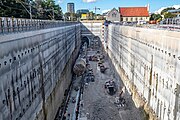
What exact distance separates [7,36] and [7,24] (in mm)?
2144

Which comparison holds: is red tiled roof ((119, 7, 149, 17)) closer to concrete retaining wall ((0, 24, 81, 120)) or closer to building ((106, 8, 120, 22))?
building ((106, 8, 120, 22))

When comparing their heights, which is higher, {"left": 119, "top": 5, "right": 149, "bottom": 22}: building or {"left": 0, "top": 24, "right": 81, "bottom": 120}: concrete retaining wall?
{"left": 119, "top": 5, "right": 149, "bottom": 22}: building

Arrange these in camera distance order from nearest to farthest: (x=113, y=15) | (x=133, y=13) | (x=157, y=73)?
(x=157, y=73)
(x=113, y=15)
(x=133, y=13)

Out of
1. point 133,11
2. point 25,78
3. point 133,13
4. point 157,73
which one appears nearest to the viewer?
point 25,78

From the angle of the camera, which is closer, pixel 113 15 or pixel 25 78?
pixel 25 78

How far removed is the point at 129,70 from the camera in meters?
33.5

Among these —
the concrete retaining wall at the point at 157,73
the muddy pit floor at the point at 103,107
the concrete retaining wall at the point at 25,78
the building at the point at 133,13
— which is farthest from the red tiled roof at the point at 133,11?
the concrete retaining wall at the point at 25,78

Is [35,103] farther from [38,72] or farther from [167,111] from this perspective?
[167,111]

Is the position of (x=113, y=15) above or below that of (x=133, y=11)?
below

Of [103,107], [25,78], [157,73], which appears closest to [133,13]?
[103,107]

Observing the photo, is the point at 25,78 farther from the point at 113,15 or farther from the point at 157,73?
the point at 113,15

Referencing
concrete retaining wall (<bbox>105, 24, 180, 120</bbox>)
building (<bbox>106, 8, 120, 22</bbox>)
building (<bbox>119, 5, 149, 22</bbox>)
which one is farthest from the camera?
building (<bbox>119, 5, 149, 22</bbox>)

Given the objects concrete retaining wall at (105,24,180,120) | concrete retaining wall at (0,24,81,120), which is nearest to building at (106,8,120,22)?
concrete retaining wall at (105,24,180,120)

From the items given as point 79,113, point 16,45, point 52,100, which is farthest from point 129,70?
point 16,45
